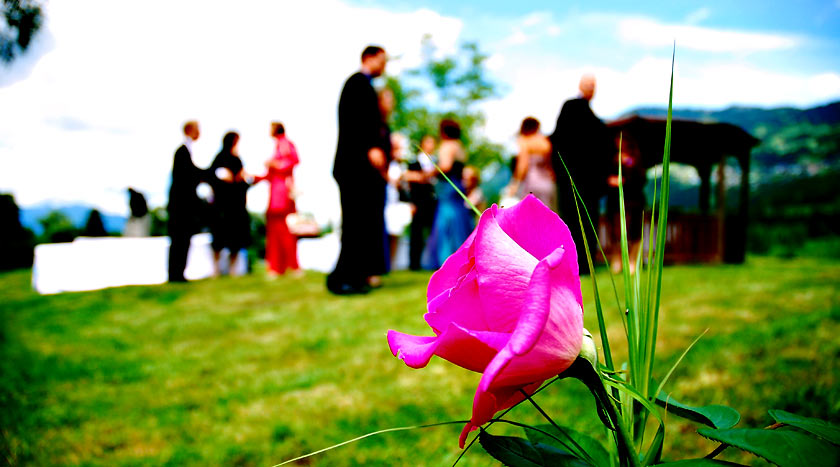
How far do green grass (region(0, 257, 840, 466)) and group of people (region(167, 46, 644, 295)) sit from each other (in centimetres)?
75

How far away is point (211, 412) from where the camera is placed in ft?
7.81

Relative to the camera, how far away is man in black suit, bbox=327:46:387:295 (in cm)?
452

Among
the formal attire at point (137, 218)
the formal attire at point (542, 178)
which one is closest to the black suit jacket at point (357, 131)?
the formal attire at point (542, 178)

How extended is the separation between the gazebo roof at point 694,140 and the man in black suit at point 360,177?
4982mm

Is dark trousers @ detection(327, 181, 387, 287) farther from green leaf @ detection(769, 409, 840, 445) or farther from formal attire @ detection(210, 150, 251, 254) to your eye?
green leaf @ detection(769, 409, 840, 445)

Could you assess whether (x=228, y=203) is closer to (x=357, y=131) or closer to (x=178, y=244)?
(x=178, y=244)

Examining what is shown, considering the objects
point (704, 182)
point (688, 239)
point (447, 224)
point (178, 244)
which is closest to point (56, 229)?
Result: point (178, 244)

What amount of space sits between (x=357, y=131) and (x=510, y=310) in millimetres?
4440

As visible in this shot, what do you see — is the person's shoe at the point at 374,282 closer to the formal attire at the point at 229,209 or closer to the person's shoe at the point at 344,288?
the person's shoe at the point at 344,288

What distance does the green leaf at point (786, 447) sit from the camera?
1.04ft

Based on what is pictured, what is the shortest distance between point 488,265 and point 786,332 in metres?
3.16

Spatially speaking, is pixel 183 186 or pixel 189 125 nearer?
pixel 189 125

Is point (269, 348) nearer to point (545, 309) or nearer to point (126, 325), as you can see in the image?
point (126, 325)

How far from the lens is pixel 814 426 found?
1.18 feet
